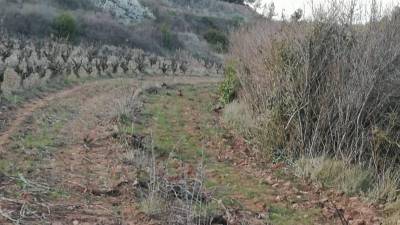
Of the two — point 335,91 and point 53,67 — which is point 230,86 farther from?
point 335,91

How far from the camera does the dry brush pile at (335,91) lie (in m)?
8.21

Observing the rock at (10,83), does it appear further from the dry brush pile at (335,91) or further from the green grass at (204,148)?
the dry brush pile at (335,91)

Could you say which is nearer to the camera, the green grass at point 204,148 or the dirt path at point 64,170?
the dirt path at point 64,170

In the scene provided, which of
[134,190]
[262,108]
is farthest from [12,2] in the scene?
[134,190]

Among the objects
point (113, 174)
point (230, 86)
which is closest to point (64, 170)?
point (113, 174)

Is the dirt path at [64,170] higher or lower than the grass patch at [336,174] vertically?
higher

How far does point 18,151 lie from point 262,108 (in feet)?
14.3

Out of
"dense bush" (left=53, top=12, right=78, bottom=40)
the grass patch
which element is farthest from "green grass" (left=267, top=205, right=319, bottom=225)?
"dense bush" (left=53, top=12, right=78, bottom=40)

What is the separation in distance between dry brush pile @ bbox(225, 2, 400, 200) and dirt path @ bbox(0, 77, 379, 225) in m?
0.72

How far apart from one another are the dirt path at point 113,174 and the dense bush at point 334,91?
0.78 meters

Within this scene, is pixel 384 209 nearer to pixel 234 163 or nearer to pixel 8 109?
pixel 234 163

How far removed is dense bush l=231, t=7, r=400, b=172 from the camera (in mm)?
8211

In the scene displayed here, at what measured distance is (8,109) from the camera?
1083 cm

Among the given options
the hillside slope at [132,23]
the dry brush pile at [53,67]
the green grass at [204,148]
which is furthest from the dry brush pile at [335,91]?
the hillside slope at [132,23]
